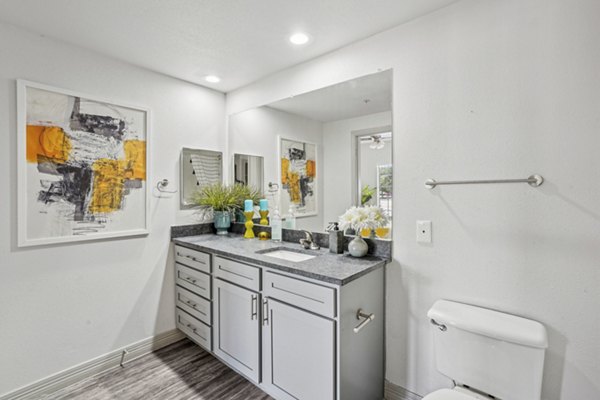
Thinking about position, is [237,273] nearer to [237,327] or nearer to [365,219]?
[237,327]

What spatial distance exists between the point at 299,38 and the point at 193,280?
194 cm

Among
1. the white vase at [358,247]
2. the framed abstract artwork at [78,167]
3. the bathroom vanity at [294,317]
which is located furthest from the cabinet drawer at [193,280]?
the white vase at [358,247]

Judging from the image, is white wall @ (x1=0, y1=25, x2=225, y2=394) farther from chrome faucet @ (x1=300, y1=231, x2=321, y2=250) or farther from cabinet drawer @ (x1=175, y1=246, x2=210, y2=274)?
chrome faucet @ (x1=300, y1=231, x2=321, y2=250)

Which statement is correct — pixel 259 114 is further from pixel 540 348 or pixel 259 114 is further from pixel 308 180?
pixel 540 348

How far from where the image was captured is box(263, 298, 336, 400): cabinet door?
56.4 inches

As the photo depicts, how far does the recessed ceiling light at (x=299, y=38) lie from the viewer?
182 centimetres

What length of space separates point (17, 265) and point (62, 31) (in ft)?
4.81

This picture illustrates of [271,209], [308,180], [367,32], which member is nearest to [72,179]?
[271,209]

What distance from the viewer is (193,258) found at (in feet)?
7.49

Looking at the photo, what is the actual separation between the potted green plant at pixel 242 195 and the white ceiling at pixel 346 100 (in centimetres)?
80

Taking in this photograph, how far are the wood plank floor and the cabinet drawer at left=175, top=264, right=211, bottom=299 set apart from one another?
1.73 ft

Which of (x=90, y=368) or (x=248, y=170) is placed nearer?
(x=90, y=368)

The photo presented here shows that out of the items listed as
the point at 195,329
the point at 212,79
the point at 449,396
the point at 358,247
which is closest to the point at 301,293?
the point at 358,247

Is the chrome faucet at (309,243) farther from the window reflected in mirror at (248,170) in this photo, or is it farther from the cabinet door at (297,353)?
the window reflected in mirror at (248,170)
